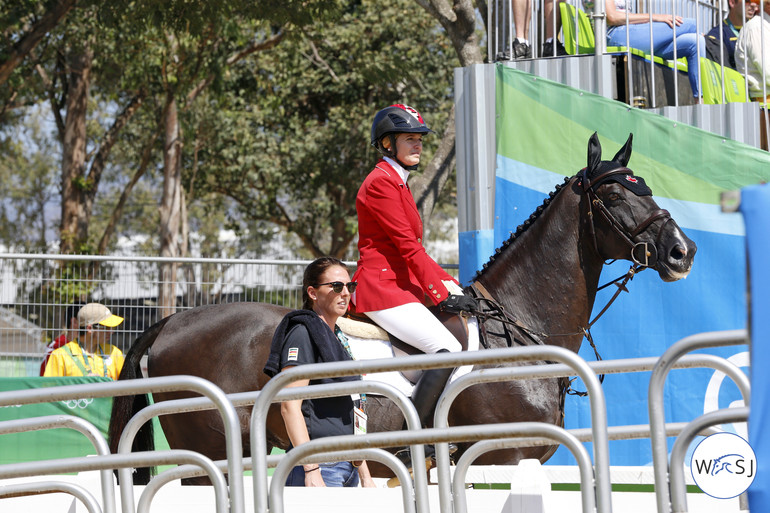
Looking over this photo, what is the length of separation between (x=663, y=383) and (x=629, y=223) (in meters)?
3.28

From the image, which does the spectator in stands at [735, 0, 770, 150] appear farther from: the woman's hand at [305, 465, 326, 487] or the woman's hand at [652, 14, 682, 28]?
the woman's hand at [305, 465, 326, 487]

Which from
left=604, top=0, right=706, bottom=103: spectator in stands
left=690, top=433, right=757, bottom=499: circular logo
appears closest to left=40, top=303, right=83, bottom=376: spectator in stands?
left=604, top=0, right=706, bottom=103: spectator in stands

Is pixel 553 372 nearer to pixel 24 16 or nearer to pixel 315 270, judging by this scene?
pixel 315 270

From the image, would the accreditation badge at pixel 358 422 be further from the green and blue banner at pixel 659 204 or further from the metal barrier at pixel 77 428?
the green and blue banner at pixel 659 204

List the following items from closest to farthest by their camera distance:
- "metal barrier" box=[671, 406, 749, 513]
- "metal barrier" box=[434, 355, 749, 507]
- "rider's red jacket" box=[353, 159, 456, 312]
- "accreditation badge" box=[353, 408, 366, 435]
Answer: "metal barrier" box=[671, 406, 749, 513] → "metal barrier" box=[434, 355, 749, 507] → "accreditation badge" box=[353, 408, 366, 435] → "rider's red jacket" box=[353, 159, 456, 312]

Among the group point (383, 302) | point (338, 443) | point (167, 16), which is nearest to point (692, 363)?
point (338, 443)

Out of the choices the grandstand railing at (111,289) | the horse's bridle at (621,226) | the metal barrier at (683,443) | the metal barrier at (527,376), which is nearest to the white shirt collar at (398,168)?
the horse's bridle at (621,226)

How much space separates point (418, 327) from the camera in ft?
18.8

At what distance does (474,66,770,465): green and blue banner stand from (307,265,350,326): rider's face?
3114mm

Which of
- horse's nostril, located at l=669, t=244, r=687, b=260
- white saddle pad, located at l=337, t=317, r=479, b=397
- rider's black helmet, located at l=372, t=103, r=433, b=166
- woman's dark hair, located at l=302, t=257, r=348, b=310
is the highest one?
rider's black helmet, located at l=372, t=103, r=433, b=166

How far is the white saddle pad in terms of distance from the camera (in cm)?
575

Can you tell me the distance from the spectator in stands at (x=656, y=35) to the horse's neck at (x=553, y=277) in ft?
9.34

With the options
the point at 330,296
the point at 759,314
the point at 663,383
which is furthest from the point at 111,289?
the point at 759,314

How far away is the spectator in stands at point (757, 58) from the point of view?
26.7ft
